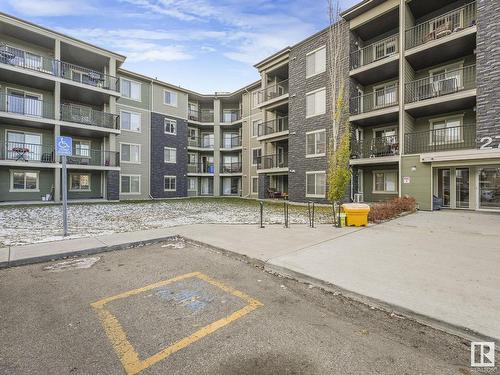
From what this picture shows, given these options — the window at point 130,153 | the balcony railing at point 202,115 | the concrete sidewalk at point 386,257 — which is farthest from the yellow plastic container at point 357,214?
the balcony railing at point 202,115

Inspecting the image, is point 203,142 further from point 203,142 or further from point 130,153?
point 130,153

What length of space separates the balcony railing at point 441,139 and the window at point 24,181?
92.4 feet

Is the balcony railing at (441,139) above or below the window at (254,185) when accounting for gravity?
above

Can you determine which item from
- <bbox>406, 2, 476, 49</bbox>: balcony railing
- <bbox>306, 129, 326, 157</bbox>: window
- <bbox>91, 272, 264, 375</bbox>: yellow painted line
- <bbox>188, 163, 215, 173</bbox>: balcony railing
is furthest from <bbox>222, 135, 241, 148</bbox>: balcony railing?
<bbox>91, 272, 264, 375</bbox>: yellow painted line

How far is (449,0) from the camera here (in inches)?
603

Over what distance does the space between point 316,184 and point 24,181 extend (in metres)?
23.5

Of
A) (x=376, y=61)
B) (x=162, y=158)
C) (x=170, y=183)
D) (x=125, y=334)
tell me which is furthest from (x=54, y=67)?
(x=376, y=61)

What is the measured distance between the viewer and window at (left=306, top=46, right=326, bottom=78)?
19941 millimetres

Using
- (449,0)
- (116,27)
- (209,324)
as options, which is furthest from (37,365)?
(449,0)

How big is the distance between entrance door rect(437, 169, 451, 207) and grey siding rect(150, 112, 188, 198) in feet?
81.0

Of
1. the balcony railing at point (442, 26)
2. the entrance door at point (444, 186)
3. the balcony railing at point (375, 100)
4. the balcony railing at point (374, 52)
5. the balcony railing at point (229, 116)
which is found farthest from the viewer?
the balcony railing at point (229, 116)

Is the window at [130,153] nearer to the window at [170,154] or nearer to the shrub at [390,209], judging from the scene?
the window at [170,154]

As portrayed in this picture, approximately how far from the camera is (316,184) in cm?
2031

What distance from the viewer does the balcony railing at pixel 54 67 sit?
17.7 m
